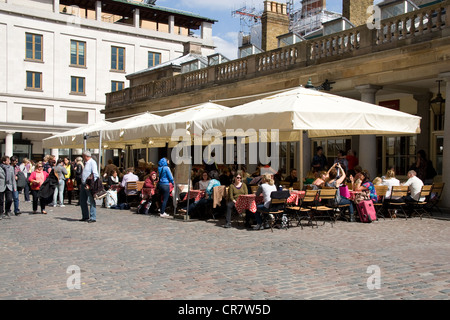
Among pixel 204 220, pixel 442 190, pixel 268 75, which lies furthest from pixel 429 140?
pixel 204 220

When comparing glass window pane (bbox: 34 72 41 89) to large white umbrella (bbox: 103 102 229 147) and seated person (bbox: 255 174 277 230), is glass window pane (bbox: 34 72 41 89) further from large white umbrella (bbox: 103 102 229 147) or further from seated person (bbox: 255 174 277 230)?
seated person (bbox: 255 174 277 230)

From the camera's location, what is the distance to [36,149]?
165 feet

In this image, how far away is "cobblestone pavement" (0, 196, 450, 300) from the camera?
19.2 ft

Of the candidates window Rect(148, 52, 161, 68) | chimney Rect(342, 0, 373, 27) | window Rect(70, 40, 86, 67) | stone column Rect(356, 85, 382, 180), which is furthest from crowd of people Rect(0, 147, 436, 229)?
window Rect(148, 52, 161, 68)

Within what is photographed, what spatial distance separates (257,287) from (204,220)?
720 centimetres

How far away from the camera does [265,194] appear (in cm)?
1112

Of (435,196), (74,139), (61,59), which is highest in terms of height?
(61,59)

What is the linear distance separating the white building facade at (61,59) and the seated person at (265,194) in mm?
37442

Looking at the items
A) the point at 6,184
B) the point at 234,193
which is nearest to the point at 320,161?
the point at 234,193

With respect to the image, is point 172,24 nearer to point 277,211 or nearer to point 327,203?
point 327,203

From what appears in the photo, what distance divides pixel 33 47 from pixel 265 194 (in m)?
43.2

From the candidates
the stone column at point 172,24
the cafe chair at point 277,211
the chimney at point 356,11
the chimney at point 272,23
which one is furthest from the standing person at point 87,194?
the stone column at point 172,24

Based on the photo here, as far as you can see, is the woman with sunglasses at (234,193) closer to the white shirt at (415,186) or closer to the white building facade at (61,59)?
the white shirt at (415,186)
